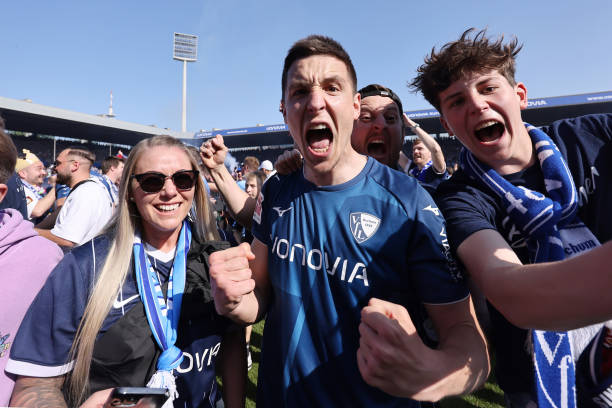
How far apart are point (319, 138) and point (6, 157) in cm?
175

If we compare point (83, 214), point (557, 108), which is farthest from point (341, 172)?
point (557, 108)

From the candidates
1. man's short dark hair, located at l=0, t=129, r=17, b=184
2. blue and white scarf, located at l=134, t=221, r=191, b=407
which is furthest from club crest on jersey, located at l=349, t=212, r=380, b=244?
man's short dark hair, located at l=0, t=129, r=17, b=184

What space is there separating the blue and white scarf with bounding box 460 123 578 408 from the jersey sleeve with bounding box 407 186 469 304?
0.37 meters

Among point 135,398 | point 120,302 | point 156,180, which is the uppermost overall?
point 156,180

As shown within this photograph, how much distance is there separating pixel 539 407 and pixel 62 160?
19.9 ft

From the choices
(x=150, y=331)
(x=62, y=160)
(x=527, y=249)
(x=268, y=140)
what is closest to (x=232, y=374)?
(x=150, y=331)

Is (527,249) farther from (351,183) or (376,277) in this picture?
(351,183)

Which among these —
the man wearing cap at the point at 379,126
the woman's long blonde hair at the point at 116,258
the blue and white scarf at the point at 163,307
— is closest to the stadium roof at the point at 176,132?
the man wearing cap at the point at 379,126

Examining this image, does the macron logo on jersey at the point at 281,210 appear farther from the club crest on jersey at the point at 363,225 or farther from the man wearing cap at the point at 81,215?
the man wearing cap at the point at 81,215

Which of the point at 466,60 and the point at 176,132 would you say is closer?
the point at 466,60

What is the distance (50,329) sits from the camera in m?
1.61

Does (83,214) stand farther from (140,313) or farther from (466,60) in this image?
(466,60)

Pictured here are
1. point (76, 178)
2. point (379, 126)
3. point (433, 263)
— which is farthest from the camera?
point (76, 178)

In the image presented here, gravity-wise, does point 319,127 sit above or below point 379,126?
below
